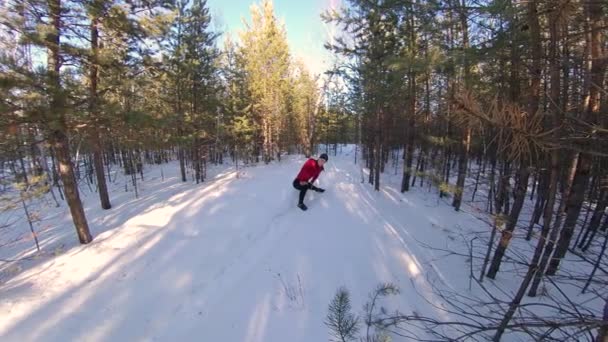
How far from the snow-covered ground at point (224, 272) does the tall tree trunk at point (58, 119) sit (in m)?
0.80


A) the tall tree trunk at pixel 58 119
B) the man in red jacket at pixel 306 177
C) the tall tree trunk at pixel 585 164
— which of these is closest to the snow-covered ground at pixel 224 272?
the man in red jacket at pixel 306 177

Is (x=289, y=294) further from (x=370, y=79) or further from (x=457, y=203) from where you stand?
(x=370, y=79)

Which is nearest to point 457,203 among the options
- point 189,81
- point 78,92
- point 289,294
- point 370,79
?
point 370,79

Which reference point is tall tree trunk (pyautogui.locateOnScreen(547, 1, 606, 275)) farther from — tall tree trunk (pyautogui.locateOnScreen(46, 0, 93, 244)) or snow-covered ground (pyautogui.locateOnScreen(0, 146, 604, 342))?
tall tree trunk (pyautogui.locateOnScreen(46, 0, 93, 244))

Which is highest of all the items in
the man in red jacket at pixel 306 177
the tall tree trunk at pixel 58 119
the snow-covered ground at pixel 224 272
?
A: the tall tree trunk at pixel 58 119

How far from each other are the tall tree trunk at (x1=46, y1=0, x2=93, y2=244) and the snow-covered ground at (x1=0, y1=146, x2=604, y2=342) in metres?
0.80

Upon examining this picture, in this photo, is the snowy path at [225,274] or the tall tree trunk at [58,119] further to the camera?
the tall tree trunk at [58,119]

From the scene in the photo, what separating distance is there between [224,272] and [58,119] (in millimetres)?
4362

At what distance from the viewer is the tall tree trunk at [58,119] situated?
212 inches

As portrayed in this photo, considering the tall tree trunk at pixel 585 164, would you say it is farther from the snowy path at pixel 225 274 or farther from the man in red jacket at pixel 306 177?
the man in red jacket at pixel 306 177

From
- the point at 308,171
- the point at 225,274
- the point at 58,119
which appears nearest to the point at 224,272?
the point at 225,274

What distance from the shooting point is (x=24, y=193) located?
568cm

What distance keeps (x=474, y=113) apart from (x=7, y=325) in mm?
6426

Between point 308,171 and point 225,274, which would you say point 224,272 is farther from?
point 308,171
